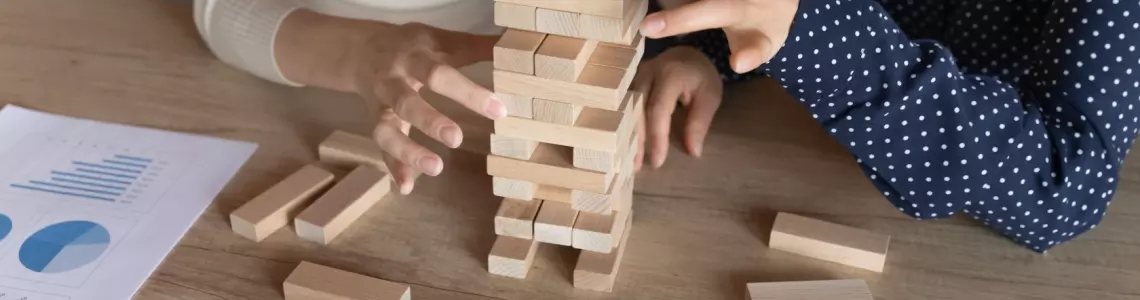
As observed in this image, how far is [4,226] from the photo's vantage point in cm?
77

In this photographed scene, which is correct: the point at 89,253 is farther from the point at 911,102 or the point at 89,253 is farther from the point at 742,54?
the point at 911,102

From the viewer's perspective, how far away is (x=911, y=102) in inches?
27.5

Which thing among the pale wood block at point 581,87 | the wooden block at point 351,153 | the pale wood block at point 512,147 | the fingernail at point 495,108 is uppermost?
the pale wood block at point 581,87


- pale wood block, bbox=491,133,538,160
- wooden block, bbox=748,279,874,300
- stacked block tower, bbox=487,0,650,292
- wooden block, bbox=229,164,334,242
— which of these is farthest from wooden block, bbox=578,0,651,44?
wooden block, bbox=229,164,334,242

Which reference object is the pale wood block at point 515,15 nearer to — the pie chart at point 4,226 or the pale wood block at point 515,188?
the pale wood block at point 515,188

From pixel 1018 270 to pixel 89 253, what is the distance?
68 centimetres

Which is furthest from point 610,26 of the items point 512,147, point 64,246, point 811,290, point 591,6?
point 64,246

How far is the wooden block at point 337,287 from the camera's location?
2.22ft

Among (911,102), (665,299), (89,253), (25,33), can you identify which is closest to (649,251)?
(665,299)

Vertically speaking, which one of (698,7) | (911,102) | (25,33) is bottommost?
(25,33)

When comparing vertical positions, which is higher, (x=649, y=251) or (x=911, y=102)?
(x=911, y=102)

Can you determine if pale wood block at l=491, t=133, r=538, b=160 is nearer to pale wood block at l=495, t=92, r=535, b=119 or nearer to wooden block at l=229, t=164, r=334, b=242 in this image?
pale wood block at l=495, t=92, r=535, b=119

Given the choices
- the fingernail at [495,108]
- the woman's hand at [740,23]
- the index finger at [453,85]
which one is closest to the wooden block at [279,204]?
the index finger at [453,85]

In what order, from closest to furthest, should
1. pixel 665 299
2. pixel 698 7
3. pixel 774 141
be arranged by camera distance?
pixel 698 7, pixel 665 299, pixel 774 141
